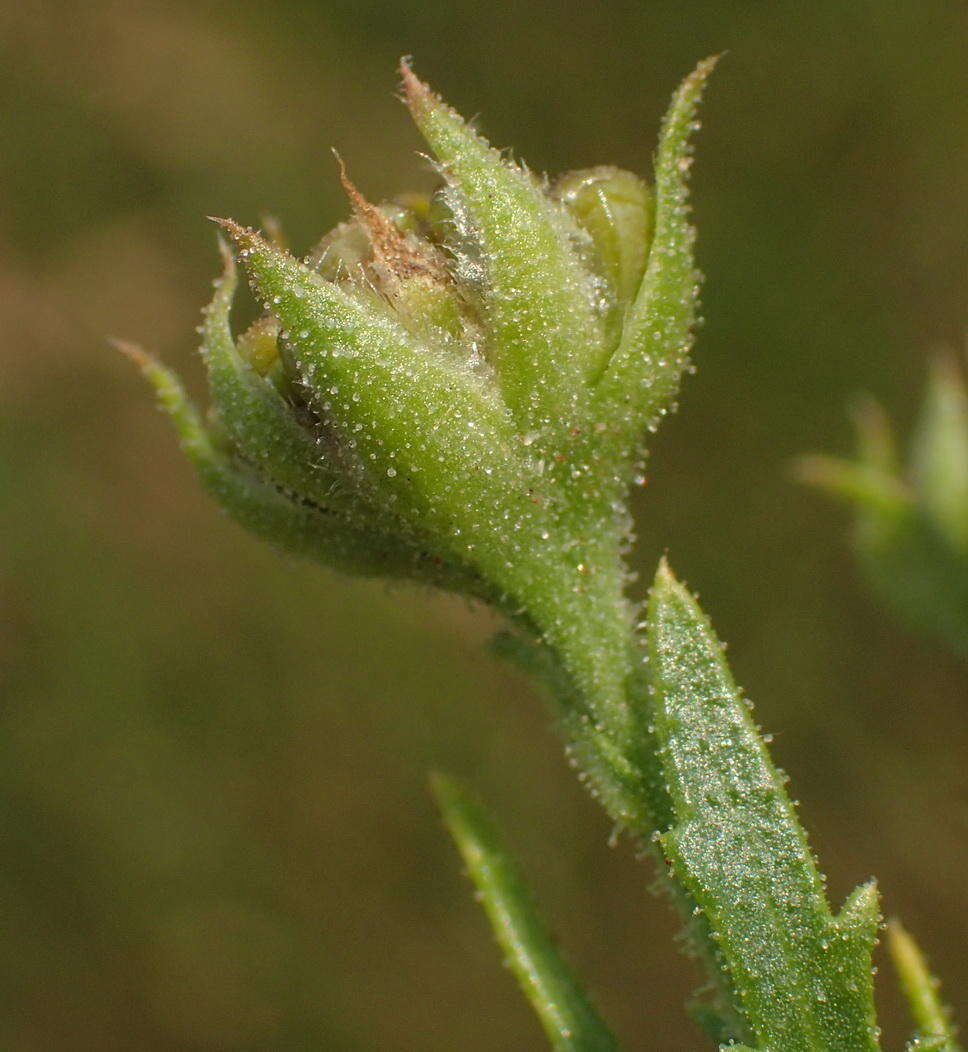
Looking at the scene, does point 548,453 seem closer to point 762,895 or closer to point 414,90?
point 414,90

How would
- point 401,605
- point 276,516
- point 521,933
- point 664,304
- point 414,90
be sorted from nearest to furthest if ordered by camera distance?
1. point 414,90
2. point 664,304
3. point 276,516
4. point 521,933
5. point 401,605

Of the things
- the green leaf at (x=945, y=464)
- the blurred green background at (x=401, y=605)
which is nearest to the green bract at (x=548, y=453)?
the green leaf at (x=945, y=464)

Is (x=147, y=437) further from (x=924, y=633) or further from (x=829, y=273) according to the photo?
(x=924, y=633)

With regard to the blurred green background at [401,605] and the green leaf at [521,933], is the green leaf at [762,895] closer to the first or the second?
the green leaf at [521,933]

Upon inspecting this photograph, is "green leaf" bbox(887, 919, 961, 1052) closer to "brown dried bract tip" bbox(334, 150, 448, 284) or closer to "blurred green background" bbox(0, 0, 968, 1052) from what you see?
"brown dried bract tip" bbox(334, 150, 448, 284)

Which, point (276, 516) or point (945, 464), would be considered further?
point (945, 464)

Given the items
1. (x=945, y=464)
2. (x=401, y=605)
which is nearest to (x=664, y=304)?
(x=945, y=464)
